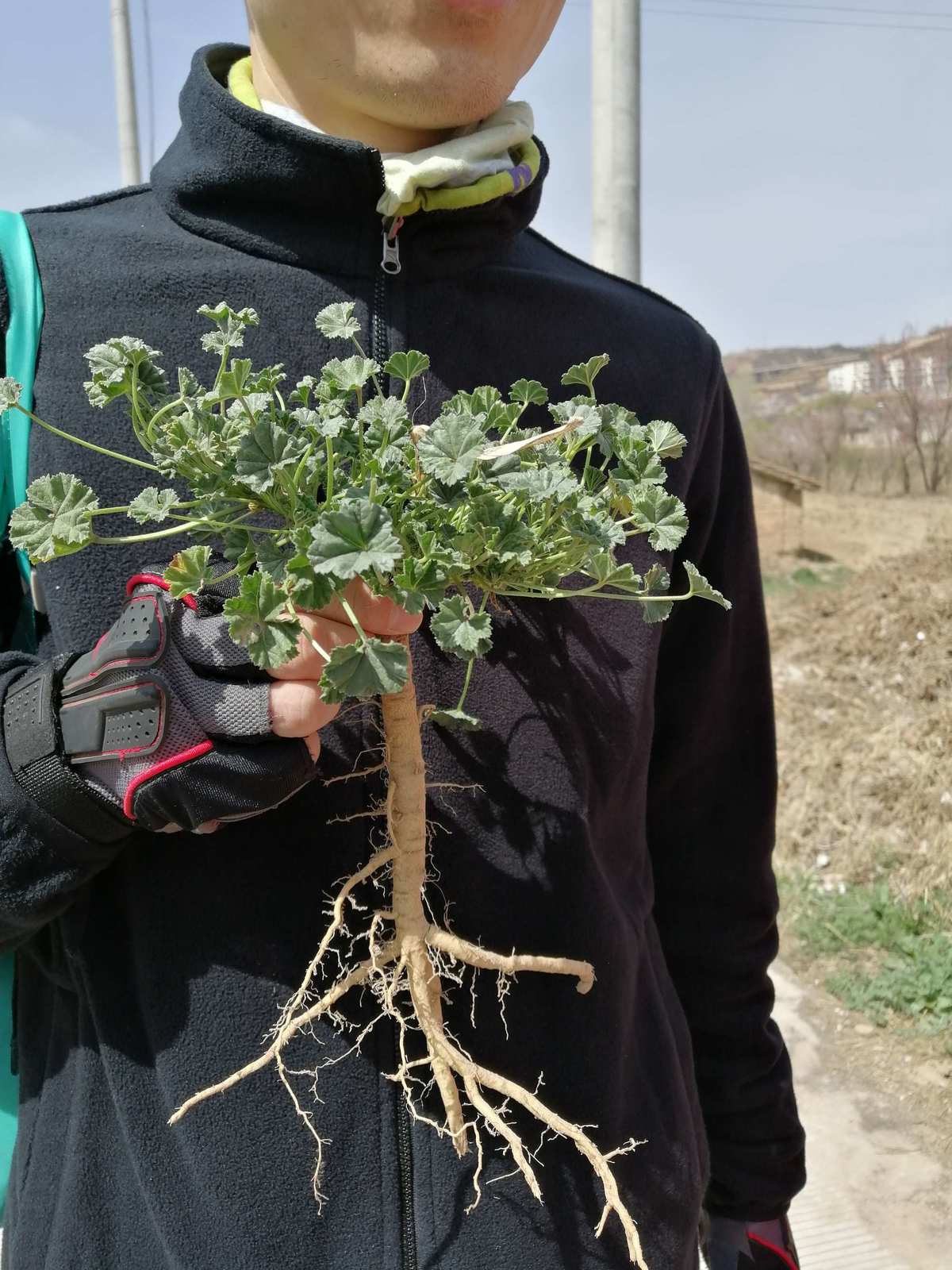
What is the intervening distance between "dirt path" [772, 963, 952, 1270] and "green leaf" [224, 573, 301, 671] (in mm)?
2751

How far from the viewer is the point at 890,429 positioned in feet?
31.0

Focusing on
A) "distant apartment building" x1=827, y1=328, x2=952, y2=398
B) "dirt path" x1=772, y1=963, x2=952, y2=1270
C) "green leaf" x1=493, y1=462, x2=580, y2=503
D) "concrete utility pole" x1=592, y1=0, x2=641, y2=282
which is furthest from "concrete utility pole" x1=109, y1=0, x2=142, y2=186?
"green leaf" x1=493, y1=462, x2=580, y2=503

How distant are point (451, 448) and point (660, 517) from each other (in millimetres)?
219

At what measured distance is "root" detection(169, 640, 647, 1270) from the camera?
971 millimetres

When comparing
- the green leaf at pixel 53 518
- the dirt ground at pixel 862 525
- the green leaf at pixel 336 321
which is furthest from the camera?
the dirt ground at pixel 862 525

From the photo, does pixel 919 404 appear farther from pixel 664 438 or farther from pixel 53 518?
pixel 53 518

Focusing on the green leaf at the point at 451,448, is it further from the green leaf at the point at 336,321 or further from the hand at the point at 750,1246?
the hand at the point at 750,1246

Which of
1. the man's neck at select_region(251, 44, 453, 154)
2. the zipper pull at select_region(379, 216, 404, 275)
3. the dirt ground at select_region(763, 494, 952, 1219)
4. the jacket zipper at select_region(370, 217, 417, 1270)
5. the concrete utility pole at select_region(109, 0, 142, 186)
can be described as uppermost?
the concrete utility pole at select_region(109, 0, 142, 186)

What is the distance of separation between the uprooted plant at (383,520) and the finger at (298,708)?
0.06 m

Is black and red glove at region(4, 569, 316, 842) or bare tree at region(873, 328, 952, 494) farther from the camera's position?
bare tree at region(873, 328, 952, 494)

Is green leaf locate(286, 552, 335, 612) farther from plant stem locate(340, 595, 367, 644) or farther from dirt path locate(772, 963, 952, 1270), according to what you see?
dirt path locate(772, 963, 952, 1270)

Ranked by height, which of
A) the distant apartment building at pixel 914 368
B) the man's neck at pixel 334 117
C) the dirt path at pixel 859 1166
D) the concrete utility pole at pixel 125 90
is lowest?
the dirt path at pixel 859 1166

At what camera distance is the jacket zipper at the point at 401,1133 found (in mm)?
1028

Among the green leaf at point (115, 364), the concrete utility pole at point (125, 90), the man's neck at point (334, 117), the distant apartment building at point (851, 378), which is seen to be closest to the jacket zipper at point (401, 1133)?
the man's neck at point (334, 117)
